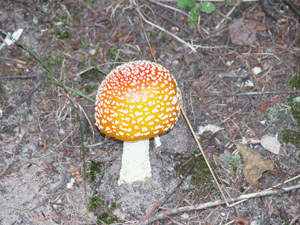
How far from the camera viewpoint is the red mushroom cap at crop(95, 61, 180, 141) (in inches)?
116

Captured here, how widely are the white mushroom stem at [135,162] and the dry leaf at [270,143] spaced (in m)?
1.45

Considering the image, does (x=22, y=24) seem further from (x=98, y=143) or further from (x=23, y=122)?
(x=98, y=143)

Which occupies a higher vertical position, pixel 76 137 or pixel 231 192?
pixel 76 137

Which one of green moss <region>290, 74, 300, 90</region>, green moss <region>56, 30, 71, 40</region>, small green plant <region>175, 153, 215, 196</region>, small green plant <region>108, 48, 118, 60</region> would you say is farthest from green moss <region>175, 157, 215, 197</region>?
green moss <region>56, 30, 71, 40</region>

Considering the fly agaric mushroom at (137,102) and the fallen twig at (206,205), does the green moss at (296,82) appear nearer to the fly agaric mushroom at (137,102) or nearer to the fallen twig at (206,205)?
the fallen twig at (206,205)

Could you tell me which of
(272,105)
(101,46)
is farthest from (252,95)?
(101,46)

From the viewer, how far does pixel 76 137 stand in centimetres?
399

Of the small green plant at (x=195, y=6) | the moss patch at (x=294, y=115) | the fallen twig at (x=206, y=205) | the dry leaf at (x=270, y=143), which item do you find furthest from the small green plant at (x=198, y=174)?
the small green plant at (x=195, y=6)

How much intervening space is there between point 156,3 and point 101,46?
1.06 meters

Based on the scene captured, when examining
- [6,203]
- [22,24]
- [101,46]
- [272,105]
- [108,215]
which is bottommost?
[108,215]

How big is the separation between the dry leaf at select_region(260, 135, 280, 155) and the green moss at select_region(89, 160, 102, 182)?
6.69 feet

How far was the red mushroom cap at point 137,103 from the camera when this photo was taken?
116 inches

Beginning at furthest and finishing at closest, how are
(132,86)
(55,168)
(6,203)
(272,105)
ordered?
(272,105), (55,168), (6,203), (132,86)

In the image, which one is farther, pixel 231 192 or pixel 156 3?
pixel 156 3
